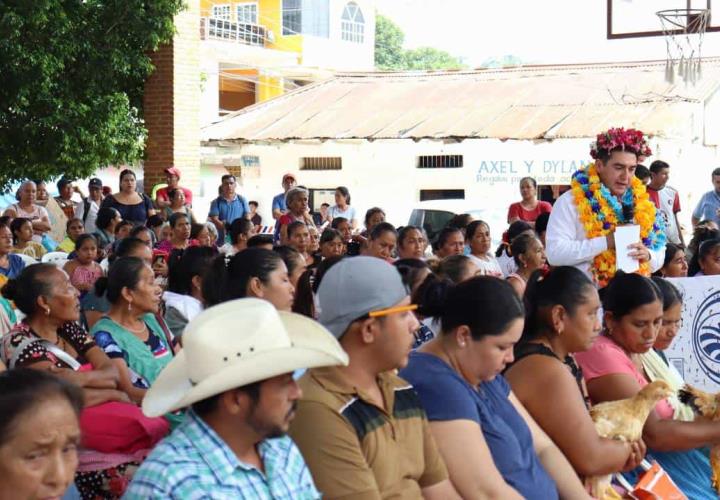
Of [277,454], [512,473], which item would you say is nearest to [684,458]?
[512,473]

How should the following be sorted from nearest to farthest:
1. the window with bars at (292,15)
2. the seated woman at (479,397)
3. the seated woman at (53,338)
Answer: the seated woman at (479,397)
the seated woman at (53,338)
the window with bars at (292,15)

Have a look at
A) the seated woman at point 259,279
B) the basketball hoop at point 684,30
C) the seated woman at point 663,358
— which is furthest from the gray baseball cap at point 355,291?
the basketball hoop at point 684,30

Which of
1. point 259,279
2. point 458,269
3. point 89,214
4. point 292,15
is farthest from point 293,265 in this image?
point 292,15

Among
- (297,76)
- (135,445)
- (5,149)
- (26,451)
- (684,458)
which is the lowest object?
(684,458)

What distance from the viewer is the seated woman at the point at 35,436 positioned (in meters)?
2.71

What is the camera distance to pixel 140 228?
9.81 m

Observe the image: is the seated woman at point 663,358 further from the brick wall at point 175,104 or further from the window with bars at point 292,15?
the window with bars at point 292,15

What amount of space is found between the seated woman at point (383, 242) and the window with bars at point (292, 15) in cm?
3508

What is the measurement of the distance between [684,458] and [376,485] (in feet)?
7.33

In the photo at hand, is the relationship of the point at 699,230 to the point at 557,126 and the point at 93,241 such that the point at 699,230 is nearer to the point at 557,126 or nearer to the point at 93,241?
the point at 93,241

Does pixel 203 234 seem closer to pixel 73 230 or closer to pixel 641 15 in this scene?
pixel 73 230

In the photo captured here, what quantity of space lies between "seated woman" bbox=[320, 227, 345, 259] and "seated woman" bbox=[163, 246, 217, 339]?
122 inches

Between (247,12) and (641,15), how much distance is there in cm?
3202

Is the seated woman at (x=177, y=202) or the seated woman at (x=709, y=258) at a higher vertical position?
the seated woman at (x=177, y=202)
